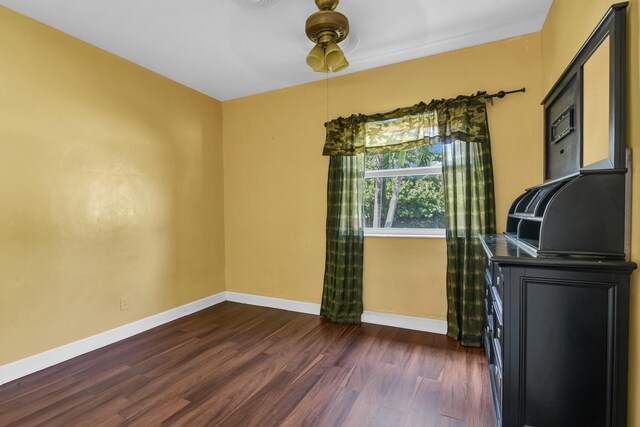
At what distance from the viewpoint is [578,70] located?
1.59m

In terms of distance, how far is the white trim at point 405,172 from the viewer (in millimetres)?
2854

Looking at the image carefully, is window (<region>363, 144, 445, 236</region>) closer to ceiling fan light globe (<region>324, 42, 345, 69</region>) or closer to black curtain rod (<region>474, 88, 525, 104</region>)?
black curtain rod (<region>474, 88, 525, 104</region>)

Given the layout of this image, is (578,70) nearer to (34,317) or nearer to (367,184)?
(367,184)

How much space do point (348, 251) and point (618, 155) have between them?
2.18m

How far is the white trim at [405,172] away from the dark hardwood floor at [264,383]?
1516mm

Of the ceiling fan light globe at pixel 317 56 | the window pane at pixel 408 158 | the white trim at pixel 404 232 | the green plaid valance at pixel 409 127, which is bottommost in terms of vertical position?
the white trim at pixel 404 232

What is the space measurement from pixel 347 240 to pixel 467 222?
3.68 feet

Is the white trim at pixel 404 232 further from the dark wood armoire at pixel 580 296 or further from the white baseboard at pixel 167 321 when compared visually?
the dark wood armoire at pixel 580 296

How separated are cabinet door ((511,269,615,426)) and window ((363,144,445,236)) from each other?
5.18 ft

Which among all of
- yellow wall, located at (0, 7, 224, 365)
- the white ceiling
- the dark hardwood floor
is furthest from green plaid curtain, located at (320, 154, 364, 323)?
yellow wall, located at (0, 7, 224, 365)

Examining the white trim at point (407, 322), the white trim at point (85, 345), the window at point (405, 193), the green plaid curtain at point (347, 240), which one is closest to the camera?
the white trim at point (85, 345)

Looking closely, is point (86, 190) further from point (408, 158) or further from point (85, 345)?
point (408, 158)

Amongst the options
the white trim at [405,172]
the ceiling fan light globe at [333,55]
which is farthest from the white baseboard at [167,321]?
the ceiling fan light globe at [333,55]

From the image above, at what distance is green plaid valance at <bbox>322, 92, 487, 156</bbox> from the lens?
253 centimetres
